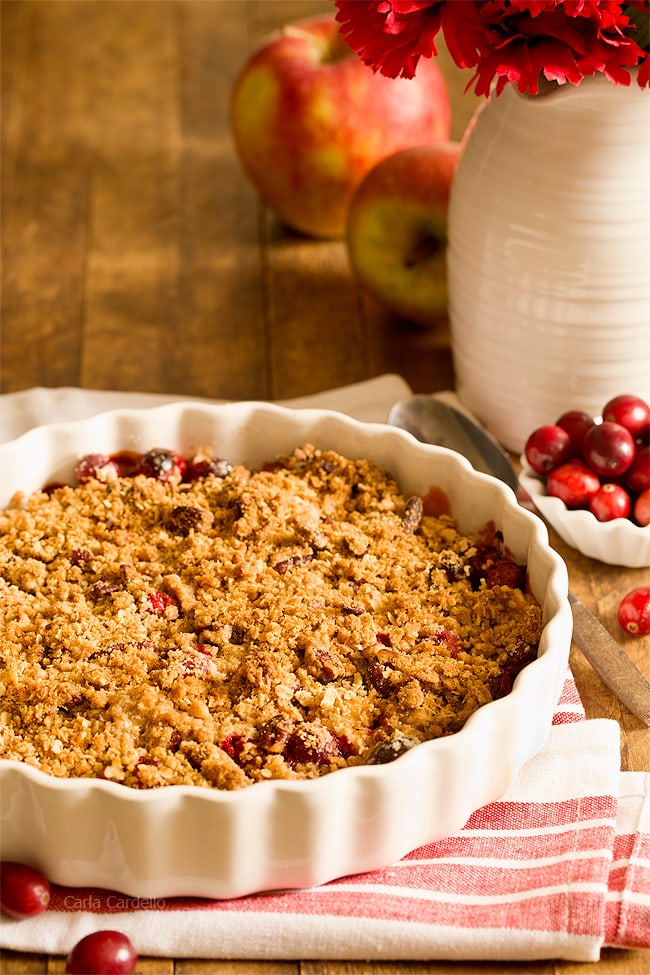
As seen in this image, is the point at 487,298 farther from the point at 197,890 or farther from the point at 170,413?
the point at 197,890

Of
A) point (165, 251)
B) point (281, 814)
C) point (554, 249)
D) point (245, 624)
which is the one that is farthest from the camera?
point (165, 251)

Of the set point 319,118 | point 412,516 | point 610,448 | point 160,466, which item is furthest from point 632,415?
point 319,118

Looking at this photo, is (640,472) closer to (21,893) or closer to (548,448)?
(548,448)

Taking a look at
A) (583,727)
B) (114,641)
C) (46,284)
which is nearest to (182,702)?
(114,641)

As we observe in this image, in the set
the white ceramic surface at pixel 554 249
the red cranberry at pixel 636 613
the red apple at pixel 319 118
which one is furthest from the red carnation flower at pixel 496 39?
the red apple at pixel 319 118

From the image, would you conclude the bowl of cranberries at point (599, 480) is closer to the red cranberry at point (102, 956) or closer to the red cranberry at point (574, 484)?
the red cranberry at point (574, 484)
